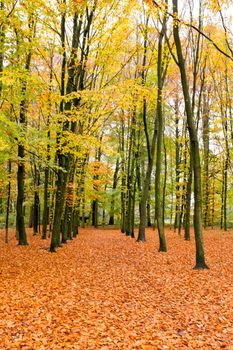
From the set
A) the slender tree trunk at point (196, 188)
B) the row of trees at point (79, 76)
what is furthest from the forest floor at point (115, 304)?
the row of trees at point (79, 76)

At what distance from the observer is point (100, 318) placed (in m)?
5.71

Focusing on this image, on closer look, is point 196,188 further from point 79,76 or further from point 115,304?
point 79,76

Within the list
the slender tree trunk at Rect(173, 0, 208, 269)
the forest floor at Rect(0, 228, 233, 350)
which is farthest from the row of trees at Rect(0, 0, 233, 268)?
the forest floor at Rect(0, 228, 233, 350)

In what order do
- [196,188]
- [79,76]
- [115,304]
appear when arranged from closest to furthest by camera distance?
[115,304], [196,188], [79,76]

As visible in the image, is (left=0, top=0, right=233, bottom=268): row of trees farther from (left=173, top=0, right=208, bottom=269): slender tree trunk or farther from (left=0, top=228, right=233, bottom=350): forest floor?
(left=0, top=228, right=233, bottom=350): forest floor

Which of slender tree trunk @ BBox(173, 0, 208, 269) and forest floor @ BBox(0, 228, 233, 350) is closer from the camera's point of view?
forest floor @ BBox(0, 228, 233, 350)

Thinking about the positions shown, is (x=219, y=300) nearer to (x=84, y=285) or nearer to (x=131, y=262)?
(x=84, y=285)

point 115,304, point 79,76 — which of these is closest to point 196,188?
point 115,304

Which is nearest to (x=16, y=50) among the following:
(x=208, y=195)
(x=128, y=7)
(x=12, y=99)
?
(x=12, y=99)

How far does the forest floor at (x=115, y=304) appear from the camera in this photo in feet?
15.7

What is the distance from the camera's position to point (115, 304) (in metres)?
6.55

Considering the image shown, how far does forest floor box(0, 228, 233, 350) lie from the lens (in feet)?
15.7

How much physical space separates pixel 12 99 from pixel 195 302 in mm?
9299

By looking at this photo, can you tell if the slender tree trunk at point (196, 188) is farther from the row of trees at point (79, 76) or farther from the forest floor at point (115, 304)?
the forest floor at point (115, 304)
